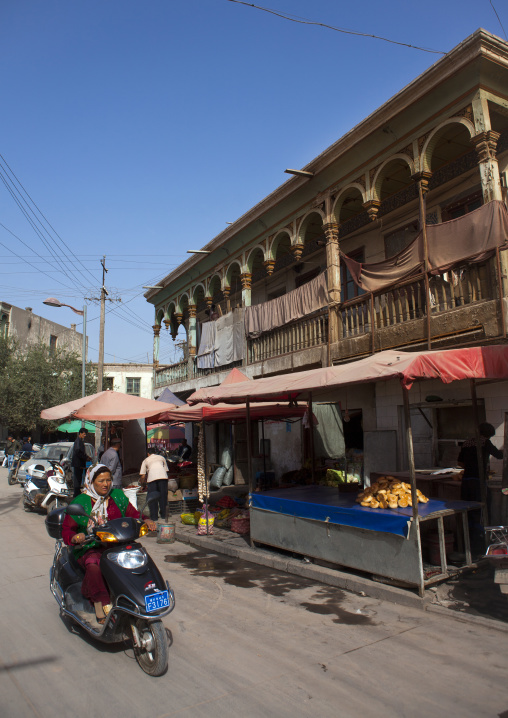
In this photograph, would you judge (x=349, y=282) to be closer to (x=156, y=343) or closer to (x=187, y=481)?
(x=187, y=481)

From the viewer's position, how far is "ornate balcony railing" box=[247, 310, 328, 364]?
44.6 feet

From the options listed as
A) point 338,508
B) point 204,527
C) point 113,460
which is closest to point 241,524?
point 204,527

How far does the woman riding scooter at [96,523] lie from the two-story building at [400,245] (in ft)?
22.6

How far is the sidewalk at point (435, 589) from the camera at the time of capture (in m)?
5.16

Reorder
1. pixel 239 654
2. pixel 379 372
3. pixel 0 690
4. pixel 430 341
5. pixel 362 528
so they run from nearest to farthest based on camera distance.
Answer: pixel 0 690 → pixel 239 654 → pixel 379 372 → pixel 362 528 → pixel 430 341

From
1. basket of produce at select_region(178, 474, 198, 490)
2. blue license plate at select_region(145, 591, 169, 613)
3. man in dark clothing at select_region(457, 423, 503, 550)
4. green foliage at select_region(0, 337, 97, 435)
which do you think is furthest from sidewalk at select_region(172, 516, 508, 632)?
green foliage at select_region(0, 337, 97, 435)

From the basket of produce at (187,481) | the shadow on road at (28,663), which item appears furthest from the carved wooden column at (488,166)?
the basket of produce at (187,481)

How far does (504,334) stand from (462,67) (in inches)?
200

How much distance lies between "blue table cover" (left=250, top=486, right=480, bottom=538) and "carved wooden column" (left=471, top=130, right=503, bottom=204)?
5.51m

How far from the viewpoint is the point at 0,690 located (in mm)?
3672

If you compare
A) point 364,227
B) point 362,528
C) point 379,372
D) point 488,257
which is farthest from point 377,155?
point 362,528

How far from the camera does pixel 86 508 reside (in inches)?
189

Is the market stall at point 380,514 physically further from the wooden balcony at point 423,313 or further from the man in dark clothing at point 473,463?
the wooden balcony at point 423,313

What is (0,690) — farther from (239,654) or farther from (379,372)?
(379,372)
